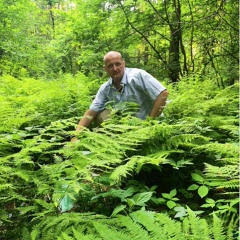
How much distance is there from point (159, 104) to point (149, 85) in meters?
0.27

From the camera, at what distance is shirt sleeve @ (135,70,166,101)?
2771 millimetres

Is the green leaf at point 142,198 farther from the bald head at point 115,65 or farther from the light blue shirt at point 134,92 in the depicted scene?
the bald head at point 115,65

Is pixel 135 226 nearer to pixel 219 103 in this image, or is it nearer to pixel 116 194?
pixel 116 194

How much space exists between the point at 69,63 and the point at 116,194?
8.97 metres

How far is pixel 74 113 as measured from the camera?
334 centimetres

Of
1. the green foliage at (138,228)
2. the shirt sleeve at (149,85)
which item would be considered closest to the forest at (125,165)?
the green foliage at (138,228)

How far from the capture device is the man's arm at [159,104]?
2.60m

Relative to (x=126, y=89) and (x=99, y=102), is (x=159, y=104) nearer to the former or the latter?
(x=126, y=89)

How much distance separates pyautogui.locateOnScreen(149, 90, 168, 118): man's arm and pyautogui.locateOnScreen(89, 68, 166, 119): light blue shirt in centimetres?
9

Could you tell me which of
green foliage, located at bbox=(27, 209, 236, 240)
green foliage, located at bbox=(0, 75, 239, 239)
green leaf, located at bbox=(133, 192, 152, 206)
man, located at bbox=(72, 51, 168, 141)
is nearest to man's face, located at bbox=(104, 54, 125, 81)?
man, located at bbox=(72, 51, 168, 141)

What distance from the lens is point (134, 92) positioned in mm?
2949

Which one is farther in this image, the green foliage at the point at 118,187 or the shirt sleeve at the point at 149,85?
the shirt sleeve at the point at 149,85

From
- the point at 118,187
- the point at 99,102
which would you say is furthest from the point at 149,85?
the point at 118,187

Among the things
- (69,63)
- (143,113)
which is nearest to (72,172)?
(143,113)
